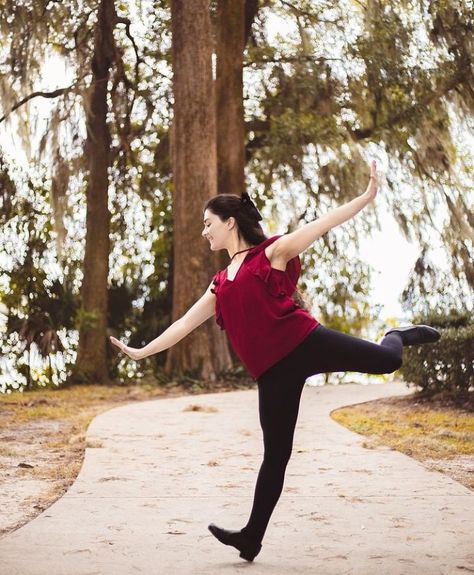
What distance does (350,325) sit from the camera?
67.4ft

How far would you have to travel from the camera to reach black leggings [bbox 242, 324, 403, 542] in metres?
4.16

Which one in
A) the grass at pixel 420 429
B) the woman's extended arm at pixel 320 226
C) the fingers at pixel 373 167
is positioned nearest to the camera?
the fingers at pixel 373 167

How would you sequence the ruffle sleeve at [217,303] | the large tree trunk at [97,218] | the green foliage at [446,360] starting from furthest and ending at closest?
the large tree trunk at [97,218], the green foliage at [446,360], the ruffle sleeve at [217,303]

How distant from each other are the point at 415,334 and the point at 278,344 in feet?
2.47

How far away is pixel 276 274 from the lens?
4.25m

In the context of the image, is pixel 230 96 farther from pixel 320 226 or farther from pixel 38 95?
pixel 320 226

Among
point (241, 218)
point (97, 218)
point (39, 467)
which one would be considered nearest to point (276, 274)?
point (241, 218)

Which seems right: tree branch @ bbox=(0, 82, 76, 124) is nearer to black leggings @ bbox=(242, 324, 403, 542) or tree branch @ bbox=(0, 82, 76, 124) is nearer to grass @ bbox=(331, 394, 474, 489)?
grass @ bbox=(331, 394, 474, 489)

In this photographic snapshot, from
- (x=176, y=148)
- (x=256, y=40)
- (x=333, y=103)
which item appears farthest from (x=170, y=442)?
(x=256, y=40)

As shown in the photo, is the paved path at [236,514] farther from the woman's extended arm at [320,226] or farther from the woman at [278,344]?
the woman's extended arm at [320,226]

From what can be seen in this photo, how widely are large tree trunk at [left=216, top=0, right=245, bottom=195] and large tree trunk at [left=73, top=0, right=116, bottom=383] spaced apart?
1.91m

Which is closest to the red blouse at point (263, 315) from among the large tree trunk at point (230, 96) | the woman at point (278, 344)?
the woman at point (278, 344)

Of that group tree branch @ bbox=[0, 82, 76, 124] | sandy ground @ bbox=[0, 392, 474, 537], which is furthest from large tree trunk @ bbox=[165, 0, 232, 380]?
sandy ground @ bbox=[0, 392, 474, 537]

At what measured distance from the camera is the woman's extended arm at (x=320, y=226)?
4.05 metres
